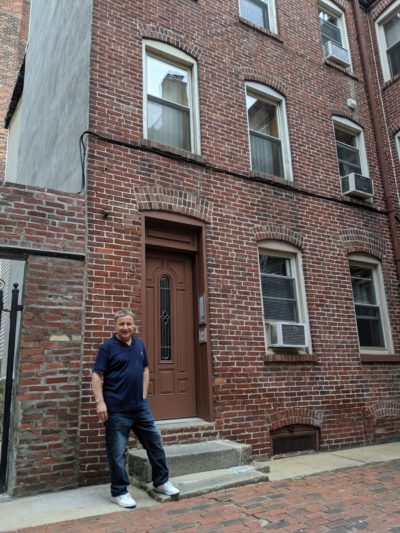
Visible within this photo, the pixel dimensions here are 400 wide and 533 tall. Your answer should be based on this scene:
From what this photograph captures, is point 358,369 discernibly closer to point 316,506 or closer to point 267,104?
point 316,506

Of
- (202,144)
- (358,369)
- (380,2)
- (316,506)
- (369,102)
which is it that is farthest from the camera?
(380,2)

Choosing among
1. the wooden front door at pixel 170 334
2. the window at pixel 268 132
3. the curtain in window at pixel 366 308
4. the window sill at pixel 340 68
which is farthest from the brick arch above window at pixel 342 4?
the wooden front door at pixel 170 334

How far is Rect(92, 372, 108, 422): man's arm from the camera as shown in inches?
166

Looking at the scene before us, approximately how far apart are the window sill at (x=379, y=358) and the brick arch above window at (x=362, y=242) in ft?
6.17

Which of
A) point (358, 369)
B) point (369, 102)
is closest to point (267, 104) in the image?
point (369, 102)

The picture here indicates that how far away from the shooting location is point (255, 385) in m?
6.62

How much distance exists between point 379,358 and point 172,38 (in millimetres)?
6579

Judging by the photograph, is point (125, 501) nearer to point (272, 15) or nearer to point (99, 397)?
point (99, 397)

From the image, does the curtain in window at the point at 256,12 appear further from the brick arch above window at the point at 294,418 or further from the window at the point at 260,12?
the brick arch above window at the point at 294,418

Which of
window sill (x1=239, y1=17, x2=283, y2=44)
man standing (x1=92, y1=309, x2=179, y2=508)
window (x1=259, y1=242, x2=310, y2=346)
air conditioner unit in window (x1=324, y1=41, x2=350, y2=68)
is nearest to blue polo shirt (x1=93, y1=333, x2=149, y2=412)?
man standing (x1=92, y1=309, x2=179, y2=508)

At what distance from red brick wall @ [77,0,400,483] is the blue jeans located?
91 cm

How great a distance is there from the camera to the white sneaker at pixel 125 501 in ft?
13.4

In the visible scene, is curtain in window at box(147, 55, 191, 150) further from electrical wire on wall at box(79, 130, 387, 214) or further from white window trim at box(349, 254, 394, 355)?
white window trim at box(349, 254, 394, 355)

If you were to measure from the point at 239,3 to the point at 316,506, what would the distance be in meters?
8.78
